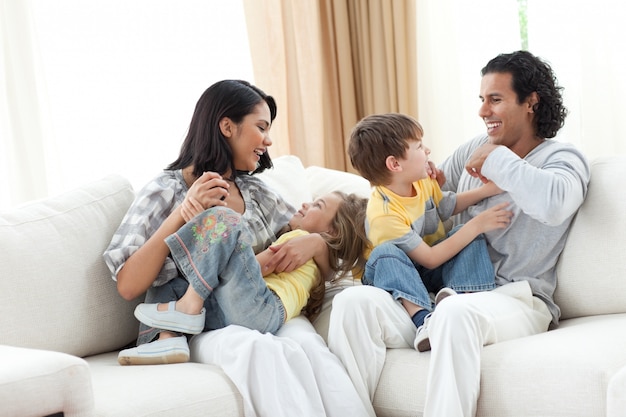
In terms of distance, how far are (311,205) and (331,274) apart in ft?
0.81

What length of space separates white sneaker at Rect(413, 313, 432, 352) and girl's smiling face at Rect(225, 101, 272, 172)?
2.60 ft

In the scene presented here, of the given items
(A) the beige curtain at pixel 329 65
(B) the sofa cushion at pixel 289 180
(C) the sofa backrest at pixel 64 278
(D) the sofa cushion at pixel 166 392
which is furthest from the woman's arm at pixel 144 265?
(A) the beige curtain at pixel 329 65

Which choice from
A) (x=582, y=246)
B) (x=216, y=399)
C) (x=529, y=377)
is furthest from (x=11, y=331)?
(x=582, y=246)

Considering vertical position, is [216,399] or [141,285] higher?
[141,285]

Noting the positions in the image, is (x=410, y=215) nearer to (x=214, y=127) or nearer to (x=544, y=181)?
(x=544, y=181)

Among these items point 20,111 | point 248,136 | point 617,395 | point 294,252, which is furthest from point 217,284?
point 20,111

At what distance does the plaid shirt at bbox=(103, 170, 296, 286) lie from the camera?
2.22 meters

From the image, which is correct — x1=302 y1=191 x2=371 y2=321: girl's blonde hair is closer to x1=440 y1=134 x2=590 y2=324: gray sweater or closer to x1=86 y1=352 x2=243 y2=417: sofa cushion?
x1=440 y1=134 x2=590 y2=324: gray sweater

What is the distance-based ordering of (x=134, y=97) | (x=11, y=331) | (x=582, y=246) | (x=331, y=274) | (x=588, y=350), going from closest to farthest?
(x=588, y=350), (x=11, y=331), (x=582, y=246), (x=331, y=274), (x=134, y=97)

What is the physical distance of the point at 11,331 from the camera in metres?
2.04

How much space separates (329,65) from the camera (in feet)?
13.7

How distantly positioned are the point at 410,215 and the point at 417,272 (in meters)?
0.18

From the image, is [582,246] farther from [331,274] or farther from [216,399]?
[216,399]

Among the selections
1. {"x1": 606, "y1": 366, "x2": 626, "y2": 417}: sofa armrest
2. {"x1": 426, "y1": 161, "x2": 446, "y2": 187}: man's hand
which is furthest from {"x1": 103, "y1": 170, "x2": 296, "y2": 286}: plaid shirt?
{"x1": 606, "y1": 366, "x2": 626, "y2": 417}: sofa armrest
